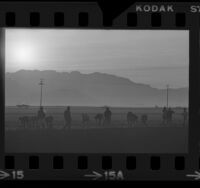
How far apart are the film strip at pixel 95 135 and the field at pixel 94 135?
0.07 ft

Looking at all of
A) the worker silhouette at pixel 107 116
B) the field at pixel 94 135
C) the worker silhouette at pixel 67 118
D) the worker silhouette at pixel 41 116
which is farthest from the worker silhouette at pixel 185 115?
the worker silhouette at pixel 41 116

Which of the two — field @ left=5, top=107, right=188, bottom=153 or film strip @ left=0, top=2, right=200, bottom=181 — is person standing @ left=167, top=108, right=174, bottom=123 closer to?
field @ left=5, top=107, right=188, bottom=153

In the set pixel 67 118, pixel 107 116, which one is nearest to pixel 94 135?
pixel 107 116

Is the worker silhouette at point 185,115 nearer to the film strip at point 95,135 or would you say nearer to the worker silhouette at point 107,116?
the film strip at point 95,135

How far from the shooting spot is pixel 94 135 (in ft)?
40.2

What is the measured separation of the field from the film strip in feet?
0.07

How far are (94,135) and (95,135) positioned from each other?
16 millimetres

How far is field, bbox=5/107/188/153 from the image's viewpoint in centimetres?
1221

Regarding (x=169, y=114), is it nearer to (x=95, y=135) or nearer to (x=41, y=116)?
(x=95, y=135)

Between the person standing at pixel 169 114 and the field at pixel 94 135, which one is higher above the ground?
the person standing at pixel 169 114

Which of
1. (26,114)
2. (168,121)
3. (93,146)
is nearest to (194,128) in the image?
(168,121)

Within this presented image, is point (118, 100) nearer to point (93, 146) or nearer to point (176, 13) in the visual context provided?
point (93, 146)

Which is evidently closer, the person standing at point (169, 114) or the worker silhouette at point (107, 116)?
the worker silhouette at point (107, 116)

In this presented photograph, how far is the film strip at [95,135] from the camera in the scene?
12.2m
